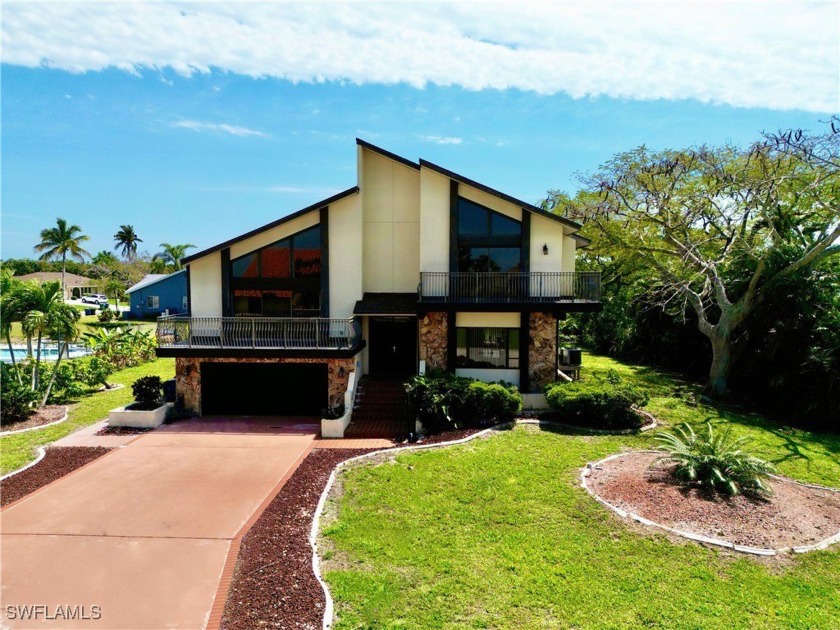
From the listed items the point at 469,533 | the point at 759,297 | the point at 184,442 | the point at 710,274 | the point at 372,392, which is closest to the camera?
the point at 469,533

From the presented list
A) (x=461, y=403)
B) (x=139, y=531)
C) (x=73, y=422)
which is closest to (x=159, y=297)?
(x=73, y=422)

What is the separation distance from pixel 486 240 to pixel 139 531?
13.0m

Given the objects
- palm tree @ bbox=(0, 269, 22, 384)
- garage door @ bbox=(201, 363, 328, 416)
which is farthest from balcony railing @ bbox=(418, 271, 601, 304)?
palm tree @ bbox=(0, 269, 22, 384)

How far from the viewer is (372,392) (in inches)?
664


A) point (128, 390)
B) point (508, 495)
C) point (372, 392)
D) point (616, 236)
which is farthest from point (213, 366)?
point (616, 236)

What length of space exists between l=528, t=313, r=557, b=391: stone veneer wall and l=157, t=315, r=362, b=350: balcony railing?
6.27 meters

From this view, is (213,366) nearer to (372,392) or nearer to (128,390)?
(372,392)

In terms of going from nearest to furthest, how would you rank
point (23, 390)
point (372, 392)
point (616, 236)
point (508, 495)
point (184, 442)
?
point (508, 495)
point (184, 442)
point (23, 390)
point (372, 392)
point (616, 236)

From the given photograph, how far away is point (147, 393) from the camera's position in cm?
1561

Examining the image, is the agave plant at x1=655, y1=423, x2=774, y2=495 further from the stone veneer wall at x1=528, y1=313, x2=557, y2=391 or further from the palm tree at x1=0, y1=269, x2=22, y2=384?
the palm tree at x1=0, y1=269, x2=22, y2=384

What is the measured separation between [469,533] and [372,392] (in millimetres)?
9093

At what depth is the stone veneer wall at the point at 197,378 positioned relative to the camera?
52.8 feet

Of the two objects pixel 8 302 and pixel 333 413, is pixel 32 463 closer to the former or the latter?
pixel 8 302

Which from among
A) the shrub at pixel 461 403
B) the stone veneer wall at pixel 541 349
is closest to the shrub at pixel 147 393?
the shrub at pixel 461 403
